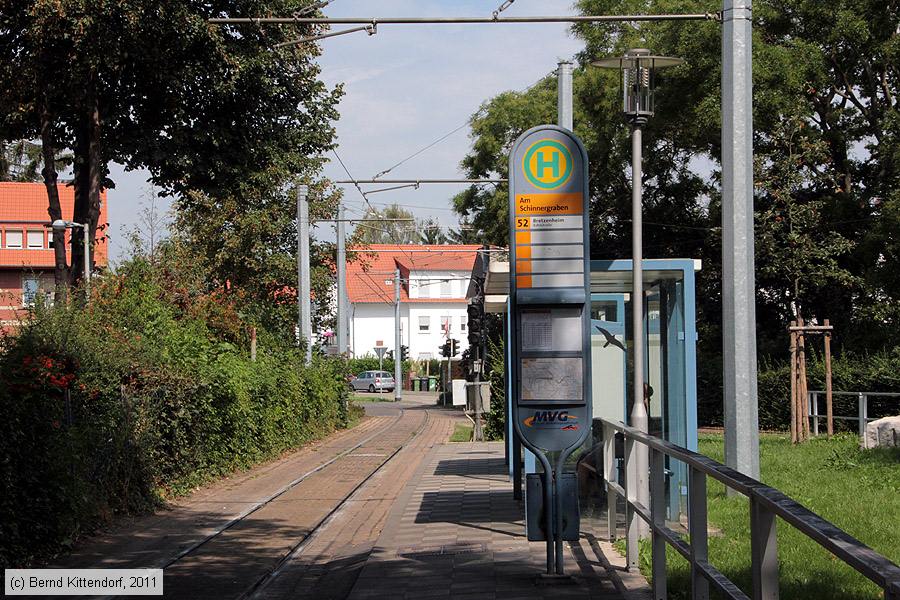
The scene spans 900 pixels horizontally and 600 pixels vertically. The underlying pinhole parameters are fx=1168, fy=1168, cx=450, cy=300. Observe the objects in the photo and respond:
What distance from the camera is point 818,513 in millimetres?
10094

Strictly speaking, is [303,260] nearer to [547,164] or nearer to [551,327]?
[547,164]

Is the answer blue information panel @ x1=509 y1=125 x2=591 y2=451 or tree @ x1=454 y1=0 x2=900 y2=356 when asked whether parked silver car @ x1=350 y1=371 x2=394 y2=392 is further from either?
blue information panel @ x1=509 y1=125 x2=591 y2=451

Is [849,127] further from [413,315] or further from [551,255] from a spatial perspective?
[413,315]

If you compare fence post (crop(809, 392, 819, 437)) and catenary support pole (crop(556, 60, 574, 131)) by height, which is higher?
catenary support pole (crop(556, 60, 574, 131))

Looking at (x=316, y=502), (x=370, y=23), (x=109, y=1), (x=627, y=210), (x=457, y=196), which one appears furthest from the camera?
(x=457, y=196)

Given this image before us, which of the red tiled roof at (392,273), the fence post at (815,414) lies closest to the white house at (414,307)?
the red tiled roof at (392,273)

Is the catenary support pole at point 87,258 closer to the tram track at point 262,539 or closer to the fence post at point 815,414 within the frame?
the tram track at point 262,539

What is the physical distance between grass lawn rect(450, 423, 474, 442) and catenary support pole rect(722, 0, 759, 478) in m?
17.5

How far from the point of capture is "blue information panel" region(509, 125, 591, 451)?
812cm

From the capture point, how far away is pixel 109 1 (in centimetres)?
1856

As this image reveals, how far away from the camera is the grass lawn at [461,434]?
2831 centimetres

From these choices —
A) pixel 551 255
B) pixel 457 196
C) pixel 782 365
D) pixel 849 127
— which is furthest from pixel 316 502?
pixel 457 196

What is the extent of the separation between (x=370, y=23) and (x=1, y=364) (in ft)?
16.6

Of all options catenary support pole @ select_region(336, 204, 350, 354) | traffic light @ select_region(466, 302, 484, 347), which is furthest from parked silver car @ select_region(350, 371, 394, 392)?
traffic light @ select_region(466, 302, 484, 347)
